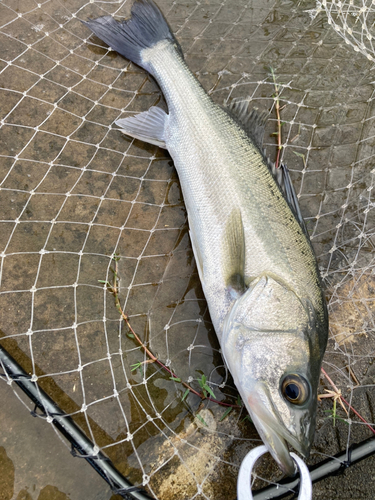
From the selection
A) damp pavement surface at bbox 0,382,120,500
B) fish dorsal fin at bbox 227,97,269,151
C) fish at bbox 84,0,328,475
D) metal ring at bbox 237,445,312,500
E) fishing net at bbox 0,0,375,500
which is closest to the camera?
metal ring at bbox 237,445,312,500

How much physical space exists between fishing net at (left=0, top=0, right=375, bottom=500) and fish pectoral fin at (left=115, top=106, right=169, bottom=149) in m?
0.12

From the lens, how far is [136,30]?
307 centimetres

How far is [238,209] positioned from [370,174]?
1.65 metres

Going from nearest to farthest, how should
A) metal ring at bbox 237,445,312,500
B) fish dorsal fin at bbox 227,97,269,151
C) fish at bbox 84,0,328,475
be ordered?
metal ring at bbox 237,445,312,500, fish at bbox 84,0,328,475, fish dorsal fin at bbox 227,97,269,151

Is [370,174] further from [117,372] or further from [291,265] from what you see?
[117,372]

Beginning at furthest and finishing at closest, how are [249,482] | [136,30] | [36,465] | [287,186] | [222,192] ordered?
[136,30], [287,186], [222,192], [36,465], [249,482]

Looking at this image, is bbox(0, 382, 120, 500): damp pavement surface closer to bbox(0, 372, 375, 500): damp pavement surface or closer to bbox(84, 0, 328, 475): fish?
bbox(0, 372, 375, 500): damp pavement surface

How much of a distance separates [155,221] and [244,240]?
2.95 feet

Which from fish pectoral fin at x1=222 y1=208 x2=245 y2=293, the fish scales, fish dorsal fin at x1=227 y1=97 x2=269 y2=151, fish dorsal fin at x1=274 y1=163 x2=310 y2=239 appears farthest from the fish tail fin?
fish pectoral fin at x1=222 y1=208 x2=245 y2=293

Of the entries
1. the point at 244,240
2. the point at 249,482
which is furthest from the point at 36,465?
the point at 244,240

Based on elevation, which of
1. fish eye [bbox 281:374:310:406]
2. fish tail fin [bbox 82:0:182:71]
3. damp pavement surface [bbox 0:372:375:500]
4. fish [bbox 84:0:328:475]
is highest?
fish tail fin [bbox 82:0:182:71]

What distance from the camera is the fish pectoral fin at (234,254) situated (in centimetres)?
233

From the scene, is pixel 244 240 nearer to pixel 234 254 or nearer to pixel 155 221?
pixel 234 254

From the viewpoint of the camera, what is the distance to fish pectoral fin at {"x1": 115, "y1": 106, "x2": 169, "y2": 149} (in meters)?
2.92
